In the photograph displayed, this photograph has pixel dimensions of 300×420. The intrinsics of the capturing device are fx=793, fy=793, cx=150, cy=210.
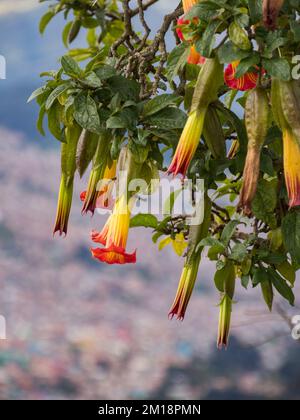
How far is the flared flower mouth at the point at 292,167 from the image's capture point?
0.57 metres

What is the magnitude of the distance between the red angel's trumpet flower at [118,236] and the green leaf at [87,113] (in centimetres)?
7

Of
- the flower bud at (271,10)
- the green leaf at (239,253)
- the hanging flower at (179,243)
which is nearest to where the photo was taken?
the flower bud at (271,10)

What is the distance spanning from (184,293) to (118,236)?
2.9 inches

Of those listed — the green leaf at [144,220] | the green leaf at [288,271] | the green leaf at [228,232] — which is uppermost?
the green leaf at [144,220]

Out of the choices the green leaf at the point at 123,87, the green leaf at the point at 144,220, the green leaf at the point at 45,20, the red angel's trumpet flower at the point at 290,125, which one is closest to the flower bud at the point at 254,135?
the red angel's trumpet flower at the point at 290,125

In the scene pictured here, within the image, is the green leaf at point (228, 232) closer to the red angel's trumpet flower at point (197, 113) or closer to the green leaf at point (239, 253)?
the green leaf at point (239, 253)

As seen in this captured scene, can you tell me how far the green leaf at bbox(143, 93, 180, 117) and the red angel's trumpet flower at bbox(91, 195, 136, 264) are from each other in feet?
0.24

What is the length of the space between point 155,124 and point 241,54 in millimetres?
109

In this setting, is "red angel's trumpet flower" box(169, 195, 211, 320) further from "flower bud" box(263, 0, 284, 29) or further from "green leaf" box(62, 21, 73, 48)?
"green leaf" box(62, 21, 73, 48)

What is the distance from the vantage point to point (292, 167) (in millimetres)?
570

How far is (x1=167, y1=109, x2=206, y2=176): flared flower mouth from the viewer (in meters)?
0.58

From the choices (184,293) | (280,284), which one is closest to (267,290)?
(280,284)

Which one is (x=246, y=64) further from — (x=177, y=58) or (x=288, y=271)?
(x=288, y=271)

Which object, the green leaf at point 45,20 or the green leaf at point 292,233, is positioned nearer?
the green leaf at point 292,233
